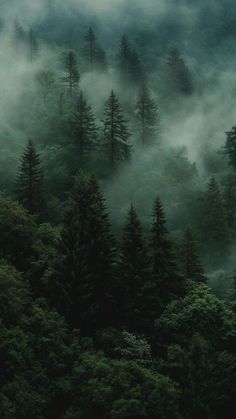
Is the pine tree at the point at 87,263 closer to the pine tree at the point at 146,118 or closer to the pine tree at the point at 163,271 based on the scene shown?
the pine tree at the point at 163,271

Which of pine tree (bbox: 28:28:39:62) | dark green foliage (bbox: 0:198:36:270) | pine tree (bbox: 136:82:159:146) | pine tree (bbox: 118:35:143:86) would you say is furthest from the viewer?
Answer: pine tree (bbox: 28:28:39:62)

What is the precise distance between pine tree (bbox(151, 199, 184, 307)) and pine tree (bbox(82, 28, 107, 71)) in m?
78.0

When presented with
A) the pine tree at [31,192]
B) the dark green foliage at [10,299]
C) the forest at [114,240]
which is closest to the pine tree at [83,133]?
the forest at [114,240]

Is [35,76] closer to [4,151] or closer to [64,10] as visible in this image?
[4,151]

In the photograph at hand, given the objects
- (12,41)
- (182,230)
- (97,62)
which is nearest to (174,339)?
(182,230)

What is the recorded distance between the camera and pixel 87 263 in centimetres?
4828

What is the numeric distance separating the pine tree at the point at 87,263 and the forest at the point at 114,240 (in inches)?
4.7

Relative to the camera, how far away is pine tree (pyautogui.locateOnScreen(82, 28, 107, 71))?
398 ft

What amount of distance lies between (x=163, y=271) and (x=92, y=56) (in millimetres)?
83952

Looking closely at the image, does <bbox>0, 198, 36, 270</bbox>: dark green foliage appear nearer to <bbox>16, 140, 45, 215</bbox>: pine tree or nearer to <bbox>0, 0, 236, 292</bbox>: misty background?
<bbox>16, 140, 45, 215</bbox>: pine tree

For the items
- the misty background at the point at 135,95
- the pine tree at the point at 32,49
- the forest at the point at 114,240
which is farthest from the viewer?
the pine tree at the point at 32,49

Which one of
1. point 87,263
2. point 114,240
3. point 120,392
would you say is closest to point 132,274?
point 87,263

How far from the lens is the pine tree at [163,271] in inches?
1900

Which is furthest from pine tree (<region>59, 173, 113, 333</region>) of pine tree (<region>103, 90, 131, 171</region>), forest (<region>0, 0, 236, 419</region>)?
pine tree (<region>103, 90, 131, 171</region>)
